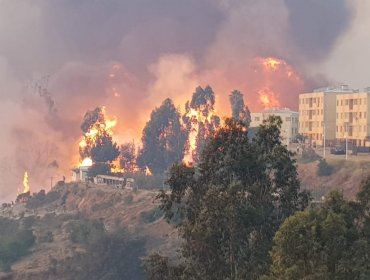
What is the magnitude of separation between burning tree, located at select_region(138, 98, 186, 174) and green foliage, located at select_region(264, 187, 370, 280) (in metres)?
117

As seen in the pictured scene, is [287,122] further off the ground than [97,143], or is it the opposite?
[287,122]

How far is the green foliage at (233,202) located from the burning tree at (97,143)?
108051 millimetres

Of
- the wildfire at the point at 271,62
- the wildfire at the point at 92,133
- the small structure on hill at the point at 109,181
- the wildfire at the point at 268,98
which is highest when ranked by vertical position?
the wildfire at the point at 271,62

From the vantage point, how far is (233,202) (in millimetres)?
34750

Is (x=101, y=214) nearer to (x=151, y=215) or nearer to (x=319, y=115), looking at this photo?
(x=151, y=215)

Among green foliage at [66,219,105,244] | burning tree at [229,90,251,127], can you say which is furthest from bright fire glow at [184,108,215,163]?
green foliage at [66,219,105,244]

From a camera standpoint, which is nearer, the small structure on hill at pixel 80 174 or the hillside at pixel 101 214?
the hillside at pixel 101 214

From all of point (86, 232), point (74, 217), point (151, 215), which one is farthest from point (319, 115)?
point (86, 232)

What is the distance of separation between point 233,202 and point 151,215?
78.3 meters

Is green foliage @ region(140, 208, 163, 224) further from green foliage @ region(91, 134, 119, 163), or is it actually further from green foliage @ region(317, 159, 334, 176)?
green foliage @ region(91, 134, 119, 163)

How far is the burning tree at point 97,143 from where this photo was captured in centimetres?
14788

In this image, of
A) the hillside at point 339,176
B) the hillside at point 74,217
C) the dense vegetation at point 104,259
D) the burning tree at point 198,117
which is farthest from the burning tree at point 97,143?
the hillside at point 339,176

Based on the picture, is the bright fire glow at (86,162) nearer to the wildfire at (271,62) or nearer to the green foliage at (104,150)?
the green foliage at (104,150)

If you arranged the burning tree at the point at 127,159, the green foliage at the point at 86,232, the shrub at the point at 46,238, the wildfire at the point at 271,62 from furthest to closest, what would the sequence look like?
the wildfire at the point at 271,62 < the burning tree at the point at 127,159 < the shrub at the point at 46,238 < the green foliage at the point at 86,232
